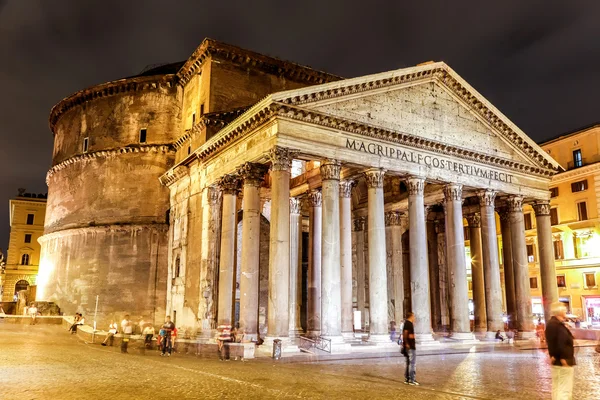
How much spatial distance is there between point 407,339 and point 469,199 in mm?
16306

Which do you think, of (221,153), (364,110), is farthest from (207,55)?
(364,110)

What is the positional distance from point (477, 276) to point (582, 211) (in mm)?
10512

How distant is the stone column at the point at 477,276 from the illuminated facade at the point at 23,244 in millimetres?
43190

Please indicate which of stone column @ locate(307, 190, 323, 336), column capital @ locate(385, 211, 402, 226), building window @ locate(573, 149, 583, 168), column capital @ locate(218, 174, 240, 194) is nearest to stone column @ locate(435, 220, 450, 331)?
column capital @ locate(385, 211, 402, 226)

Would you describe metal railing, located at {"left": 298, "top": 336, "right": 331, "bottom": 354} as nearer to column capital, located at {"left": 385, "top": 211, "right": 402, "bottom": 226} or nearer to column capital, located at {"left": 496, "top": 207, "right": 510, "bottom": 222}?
column capital, located at {"left": 385, "top": 211, "right": 402, "bottom": 226}

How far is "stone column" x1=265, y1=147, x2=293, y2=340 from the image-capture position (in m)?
14.8

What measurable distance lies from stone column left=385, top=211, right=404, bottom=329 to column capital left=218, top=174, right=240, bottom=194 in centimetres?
827

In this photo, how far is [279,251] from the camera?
49.6 feet

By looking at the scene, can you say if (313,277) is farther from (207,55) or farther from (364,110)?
(207,55)

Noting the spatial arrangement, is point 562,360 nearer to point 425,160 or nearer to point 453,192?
point 425,160

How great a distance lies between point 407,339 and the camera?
9469mm

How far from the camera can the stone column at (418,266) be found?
57.3ft

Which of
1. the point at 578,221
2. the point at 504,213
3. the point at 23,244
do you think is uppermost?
the point at 23,244

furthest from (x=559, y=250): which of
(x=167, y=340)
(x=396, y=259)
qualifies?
(x=167, y=340)
